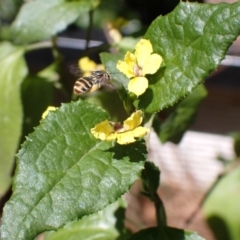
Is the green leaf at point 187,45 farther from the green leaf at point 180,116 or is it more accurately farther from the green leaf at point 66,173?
the green leaf at point 180,116

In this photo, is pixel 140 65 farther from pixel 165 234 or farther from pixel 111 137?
pixel 165 234

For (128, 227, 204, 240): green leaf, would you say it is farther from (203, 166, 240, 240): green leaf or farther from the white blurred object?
the white blurred object

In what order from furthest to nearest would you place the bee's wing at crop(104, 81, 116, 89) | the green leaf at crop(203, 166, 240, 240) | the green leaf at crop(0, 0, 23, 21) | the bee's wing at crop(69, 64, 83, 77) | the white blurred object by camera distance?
the white blurred object, the green leaf at crop(0, 0, 23, 21), the green leaf at crop(203, 166, 240, 240), the bee's wing at crop(69, 64, 83, 77), the bee's wing at crop(104, 81, 116, 89)

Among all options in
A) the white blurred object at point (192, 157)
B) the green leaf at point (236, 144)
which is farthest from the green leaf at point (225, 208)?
the white blurred object at point (192, 157)

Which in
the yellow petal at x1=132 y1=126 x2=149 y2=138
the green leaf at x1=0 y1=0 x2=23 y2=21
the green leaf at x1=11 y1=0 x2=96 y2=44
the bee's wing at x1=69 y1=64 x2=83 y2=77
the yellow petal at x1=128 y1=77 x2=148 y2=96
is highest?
the yellow petal at x1=128 y1=77 x2=148 y2=96

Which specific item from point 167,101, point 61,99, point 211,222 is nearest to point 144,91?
point 167,101

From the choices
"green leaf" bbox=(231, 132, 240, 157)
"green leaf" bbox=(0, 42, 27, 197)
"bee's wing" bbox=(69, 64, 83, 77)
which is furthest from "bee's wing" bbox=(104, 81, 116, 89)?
"green leaf" bbox=(231, 132, 240, 157)
